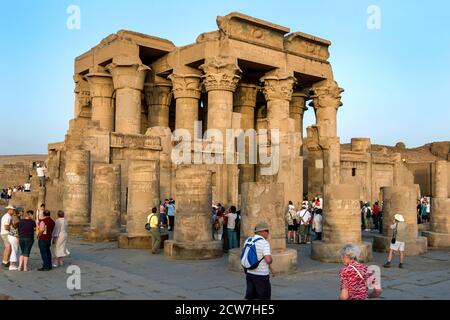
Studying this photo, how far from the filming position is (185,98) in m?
27.7

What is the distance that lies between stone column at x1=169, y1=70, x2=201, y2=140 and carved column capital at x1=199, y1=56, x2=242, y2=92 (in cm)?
224

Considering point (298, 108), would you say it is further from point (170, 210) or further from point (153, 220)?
point (153, 220)

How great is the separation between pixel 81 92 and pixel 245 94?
1123 centimetres

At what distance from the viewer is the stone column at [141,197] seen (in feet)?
49.7

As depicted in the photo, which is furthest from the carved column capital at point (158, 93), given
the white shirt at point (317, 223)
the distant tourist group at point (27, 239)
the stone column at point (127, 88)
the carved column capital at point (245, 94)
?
the distant tourist group at point (27, 239)

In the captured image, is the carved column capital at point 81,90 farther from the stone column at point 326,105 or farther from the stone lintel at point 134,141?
the stone column at point 326,105

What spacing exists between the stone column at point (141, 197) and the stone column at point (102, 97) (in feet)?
46.7

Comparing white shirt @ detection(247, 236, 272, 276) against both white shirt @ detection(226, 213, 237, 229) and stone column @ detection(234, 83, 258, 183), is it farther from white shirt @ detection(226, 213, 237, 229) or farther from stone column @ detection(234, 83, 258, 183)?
stone column @ detection(234, 83, 258, 183)

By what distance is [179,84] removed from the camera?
90.8 feet

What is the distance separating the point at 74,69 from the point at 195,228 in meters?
23.5

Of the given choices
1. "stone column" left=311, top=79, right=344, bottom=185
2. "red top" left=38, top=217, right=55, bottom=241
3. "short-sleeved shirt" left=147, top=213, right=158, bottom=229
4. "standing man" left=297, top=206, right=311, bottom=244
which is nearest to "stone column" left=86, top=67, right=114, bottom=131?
"stone column" left=311, top=79, right=344, bottom=185
